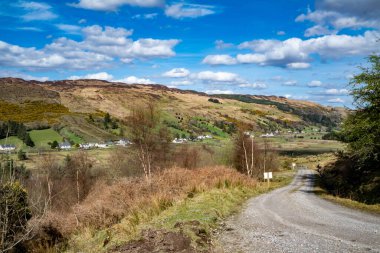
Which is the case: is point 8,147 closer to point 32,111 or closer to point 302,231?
point 302,231

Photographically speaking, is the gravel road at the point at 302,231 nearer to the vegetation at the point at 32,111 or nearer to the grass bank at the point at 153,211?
the grass bank at the point at 153,211

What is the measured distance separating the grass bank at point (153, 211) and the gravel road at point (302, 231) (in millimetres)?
1037

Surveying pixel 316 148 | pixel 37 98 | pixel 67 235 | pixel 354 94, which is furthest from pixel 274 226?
pixel 37 98

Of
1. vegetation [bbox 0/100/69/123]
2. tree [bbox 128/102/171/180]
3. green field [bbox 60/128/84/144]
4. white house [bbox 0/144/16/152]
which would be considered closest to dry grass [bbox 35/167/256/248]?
white house [bbox 0/144/16/152]

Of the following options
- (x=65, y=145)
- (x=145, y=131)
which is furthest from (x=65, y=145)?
(x=145, y=131)

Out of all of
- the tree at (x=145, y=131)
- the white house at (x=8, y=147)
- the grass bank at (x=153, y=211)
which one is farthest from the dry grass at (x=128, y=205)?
the tree at (x=145, y=131)

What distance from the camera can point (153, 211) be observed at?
56.1ft

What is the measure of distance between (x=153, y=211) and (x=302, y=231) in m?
6.97

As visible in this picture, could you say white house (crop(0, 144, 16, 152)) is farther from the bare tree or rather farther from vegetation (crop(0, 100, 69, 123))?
vegetation (crop(0, 100, 69, 123))

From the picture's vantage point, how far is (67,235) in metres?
19.2

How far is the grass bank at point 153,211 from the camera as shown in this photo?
13359 millimetres

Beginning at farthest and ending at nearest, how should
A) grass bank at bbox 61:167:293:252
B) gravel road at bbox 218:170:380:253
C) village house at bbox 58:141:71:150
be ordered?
village house at bbox 58:141:71:150, grass bank at bbox 61:167:293:252, gravel road at bbox 218:170:380:253

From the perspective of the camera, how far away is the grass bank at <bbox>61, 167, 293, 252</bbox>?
13359 millimetres

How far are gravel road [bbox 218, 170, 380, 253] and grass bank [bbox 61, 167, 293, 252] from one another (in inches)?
40.8
